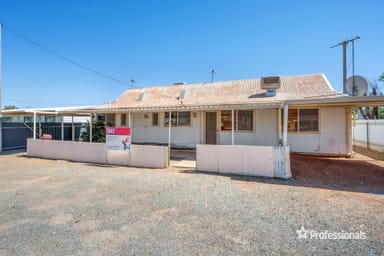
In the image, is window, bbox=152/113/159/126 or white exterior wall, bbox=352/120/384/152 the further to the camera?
window, bbox=152/113/159/126

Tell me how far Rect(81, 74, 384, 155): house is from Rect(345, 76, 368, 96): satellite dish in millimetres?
442

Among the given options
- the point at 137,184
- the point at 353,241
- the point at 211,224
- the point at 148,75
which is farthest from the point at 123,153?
the point at 148,75

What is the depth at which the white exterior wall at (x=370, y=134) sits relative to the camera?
11.3m

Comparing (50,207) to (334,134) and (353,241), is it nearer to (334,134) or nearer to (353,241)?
(353,241)

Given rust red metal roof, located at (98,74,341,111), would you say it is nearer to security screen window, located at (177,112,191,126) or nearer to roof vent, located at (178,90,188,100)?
roof vent, located at (178,90,188,100)

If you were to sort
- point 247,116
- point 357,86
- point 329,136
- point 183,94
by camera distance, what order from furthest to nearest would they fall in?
point 183,94 < point 247,116 < point 329,136 < point 357,86

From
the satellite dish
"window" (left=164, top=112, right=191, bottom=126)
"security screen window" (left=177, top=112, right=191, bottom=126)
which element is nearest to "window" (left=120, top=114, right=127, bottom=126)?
"window" (left=164, top=112, right=191, bottom=126)

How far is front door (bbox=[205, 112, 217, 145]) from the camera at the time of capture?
11.3 m

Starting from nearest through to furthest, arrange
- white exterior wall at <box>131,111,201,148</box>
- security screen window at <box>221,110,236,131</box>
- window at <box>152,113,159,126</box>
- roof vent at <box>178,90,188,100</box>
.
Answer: security screen window at <box>221,110,236,131</box>, white exterior wall at <box>131,111,201,148</box>, window at <box>152,113,159,126</box>, roof vent at <box>178,90,188,100</box>

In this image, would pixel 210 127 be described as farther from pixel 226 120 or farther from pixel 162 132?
pixel 162 132

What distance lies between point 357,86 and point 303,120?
255cm

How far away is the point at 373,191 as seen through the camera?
4.84 m

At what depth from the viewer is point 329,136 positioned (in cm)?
953

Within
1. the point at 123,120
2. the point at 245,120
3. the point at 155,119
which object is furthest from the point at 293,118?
the point at 123,120
